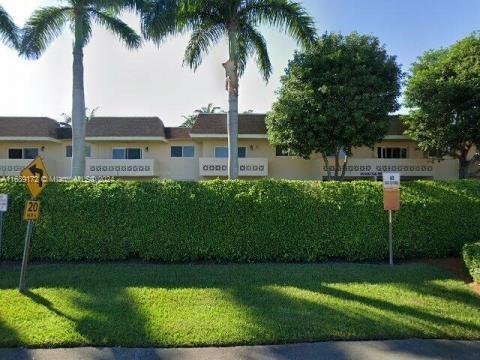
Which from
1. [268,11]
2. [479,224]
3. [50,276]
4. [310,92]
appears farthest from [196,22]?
[479,224]

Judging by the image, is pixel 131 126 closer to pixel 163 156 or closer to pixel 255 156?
pixel 163 156

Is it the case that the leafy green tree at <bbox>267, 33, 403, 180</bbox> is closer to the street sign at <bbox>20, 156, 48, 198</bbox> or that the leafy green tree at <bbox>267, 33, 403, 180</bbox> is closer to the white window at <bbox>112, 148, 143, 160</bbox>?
the white window at <bbox>112, 148, 143, 160</bbox>

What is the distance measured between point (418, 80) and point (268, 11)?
30.3 ft

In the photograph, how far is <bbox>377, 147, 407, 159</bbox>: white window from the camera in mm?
23406

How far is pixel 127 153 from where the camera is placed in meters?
24.0

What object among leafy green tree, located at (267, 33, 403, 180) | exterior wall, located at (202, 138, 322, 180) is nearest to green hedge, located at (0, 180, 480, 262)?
leafy green tree, located at (267, 33, 403, 180)

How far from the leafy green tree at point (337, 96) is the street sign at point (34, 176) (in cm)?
1307

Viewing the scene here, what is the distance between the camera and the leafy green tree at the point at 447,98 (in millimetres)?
17281

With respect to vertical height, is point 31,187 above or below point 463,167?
below

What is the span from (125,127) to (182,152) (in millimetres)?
3789

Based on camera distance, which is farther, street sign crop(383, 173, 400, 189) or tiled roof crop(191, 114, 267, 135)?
tiled roof crop(191, 114, 267, 135)

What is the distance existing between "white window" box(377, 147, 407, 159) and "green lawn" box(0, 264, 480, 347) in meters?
15.8

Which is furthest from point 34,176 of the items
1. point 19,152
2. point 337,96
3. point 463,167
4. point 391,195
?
point 19,152

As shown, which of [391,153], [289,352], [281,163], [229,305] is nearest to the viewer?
[289,352]
